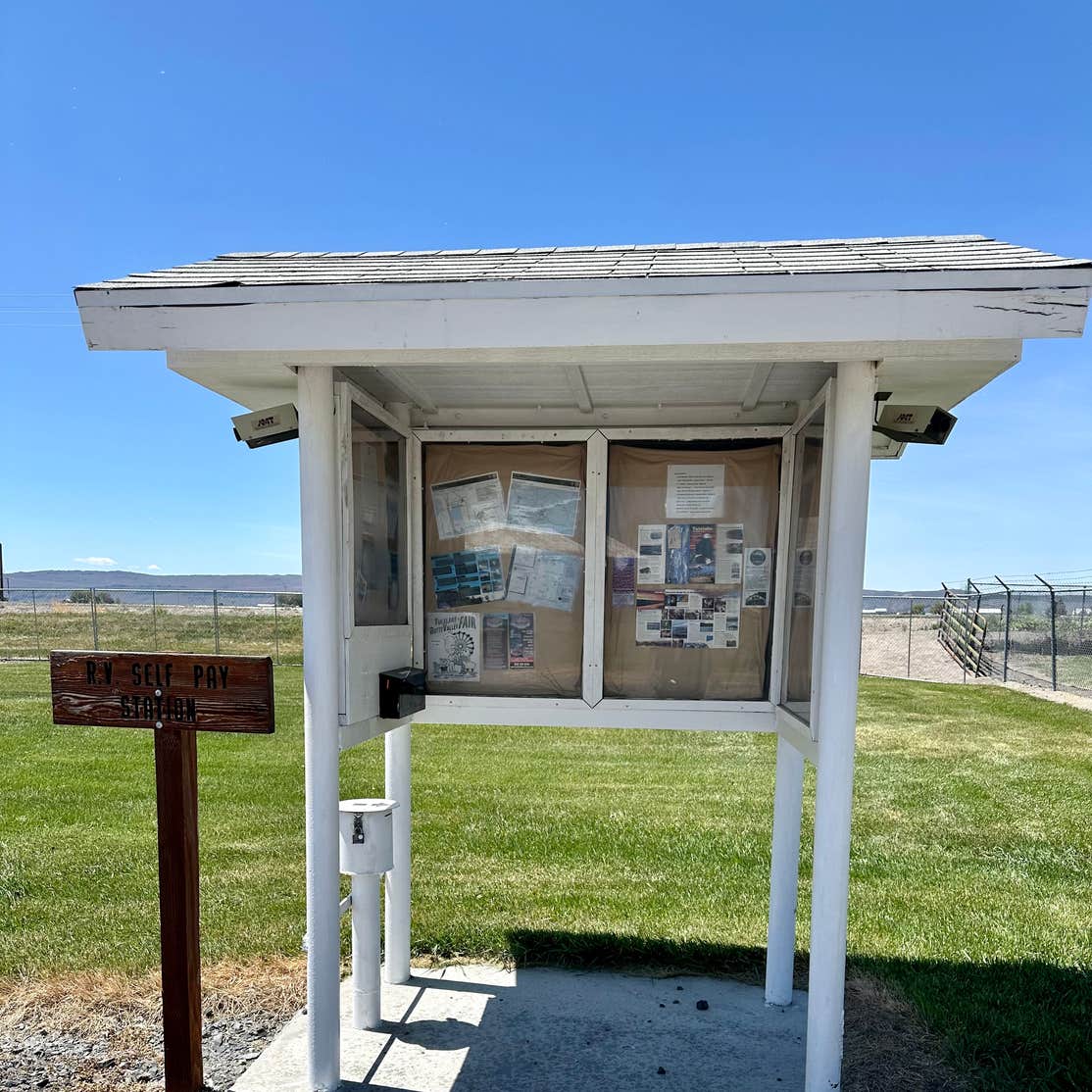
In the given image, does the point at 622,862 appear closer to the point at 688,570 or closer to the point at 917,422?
the point at 688,570

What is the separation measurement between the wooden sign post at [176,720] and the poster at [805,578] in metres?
1.83

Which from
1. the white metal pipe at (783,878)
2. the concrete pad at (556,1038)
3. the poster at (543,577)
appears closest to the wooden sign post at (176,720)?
the concrete pad at (556,1038)

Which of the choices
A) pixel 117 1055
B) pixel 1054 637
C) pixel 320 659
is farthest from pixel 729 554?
pixel 1054 637

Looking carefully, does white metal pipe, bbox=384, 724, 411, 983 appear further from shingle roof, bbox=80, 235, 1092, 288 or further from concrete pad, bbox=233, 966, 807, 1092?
shingle roof, bbox=80, 235, 1092, 288

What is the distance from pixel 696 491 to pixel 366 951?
230cm

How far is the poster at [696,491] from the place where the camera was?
3.73m

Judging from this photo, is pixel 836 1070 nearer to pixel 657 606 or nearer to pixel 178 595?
pixel 657 606

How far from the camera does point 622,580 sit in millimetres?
3807

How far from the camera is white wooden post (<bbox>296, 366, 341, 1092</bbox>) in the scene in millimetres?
2852

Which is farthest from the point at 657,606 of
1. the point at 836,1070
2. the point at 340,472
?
the point at 836,1070

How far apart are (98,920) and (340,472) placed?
331cm

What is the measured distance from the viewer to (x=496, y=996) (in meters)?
3.83

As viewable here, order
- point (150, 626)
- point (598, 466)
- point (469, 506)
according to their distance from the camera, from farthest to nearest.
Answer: point (150, 626) < point (469, 506) < point (598, 466)

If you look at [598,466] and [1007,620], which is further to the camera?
[1007,620]
